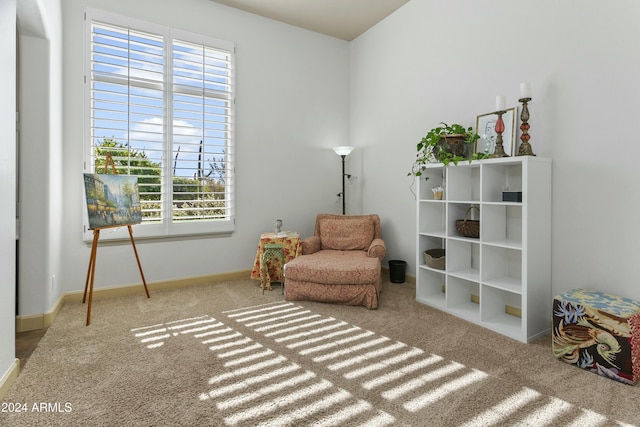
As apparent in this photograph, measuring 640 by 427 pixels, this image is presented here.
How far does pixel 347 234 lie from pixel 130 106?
261cm

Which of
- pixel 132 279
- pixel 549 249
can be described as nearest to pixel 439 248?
pixel 549 249

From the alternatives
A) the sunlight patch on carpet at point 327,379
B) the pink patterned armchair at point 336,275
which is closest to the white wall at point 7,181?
the sunlight patch on carpet at point 327,379

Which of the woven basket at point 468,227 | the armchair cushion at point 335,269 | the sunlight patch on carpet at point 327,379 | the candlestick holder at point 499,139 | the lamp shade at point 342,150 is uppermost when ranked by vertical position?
the lamp shade at point 342,150

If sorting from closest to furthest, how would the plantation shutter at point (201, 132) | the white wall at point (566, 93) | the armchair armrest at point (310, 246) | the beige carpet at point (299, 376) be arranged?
the beige carpet at point (299, 376), the white wall at point (566, 93), the plantation shutter at point (201, 132), the armchair armrest at point (310, 246)

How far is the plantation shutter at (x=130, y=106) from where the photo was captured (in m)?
3.18

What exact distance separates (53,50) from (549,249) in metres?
4.15

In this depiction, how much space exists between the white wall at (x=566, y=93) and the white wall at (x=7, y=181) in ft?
10.8

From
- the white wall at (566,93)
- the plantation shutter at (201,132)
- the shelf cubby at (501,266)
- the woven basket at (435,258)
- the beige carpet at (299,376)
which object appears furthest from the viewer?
the plantation shutter at (201,132)

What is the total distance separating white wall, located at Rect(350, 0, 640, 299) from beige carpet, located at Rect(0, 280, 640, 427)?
0.82 metres

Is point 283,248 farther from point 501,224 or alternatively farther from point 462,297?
point 501,224

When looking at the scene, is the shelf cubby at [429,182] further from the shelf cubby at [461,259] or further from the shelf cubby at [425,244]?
the shelf cubby at [461,259]

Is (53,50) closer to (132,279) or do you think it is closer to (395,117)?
(132,279)

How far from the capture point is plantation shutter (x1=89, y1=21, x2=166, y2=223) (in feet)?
10.4

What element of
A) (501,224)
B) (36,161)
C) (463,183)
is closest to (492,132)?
(463,183)
